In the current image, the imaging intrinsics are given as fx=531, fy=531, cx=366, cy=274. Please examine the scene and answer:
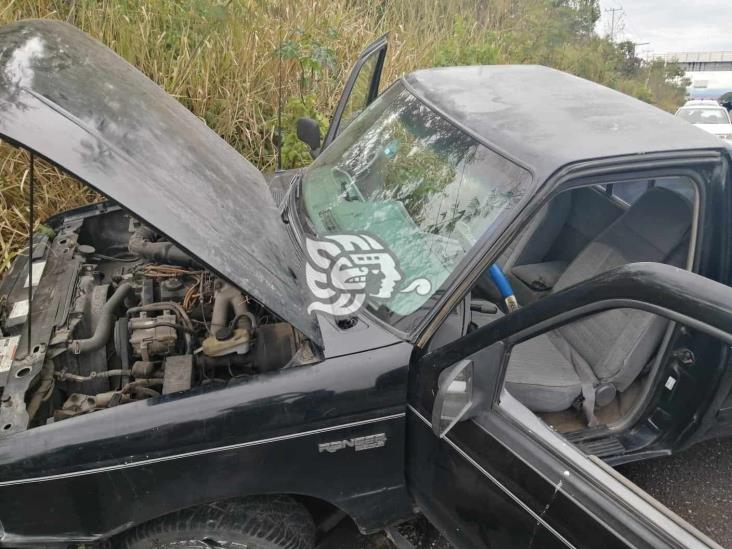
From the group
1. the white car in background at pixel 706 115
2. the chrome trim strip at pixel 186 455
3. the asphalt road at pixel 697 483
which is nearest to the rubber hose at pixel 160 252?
the chrome trim strip at pixel 186 455

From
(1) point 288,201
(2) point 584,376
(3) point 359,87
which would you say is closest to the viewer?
(2) point 584,376

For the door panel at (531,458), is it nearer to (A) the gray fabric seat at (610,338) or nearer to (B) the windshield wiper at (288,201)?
(A) the gray fabric seat at (610,338)

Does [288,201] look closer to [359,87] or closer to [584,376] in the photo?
[359,87]

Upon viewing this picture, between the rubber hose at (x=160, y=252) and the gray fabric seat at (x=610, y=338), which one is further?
the rubber hose at (x=160, y=252)

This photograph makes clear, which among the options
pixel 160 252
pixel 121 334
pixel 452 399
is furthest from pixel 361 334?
pixel 160 252

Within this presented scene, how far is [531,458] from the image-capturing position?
1.43 metres

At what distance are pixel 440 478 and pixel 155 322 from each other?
112cm

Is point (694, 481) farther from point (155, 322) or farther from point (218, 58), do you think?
point (218, 58)

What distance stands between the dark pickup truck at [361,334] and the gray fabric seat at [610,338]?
0.04 feet

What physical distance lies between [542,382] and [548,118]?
3.26ft

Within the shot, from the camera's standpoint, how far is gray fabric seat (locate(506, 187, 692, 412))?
2057 mm

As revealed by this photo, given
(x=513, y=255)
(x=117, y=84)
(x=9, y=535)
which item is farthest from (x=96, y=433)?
(x=513, y=255)

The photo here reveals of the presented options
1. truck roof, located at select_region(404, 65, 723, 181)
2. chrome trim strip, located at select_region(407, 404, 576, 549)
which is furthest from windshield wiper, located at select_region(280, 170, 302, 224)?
chrome trim strip, located at select_region(407, 404, 576, 549)

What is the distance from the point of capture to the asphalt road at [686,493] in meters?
2.14
